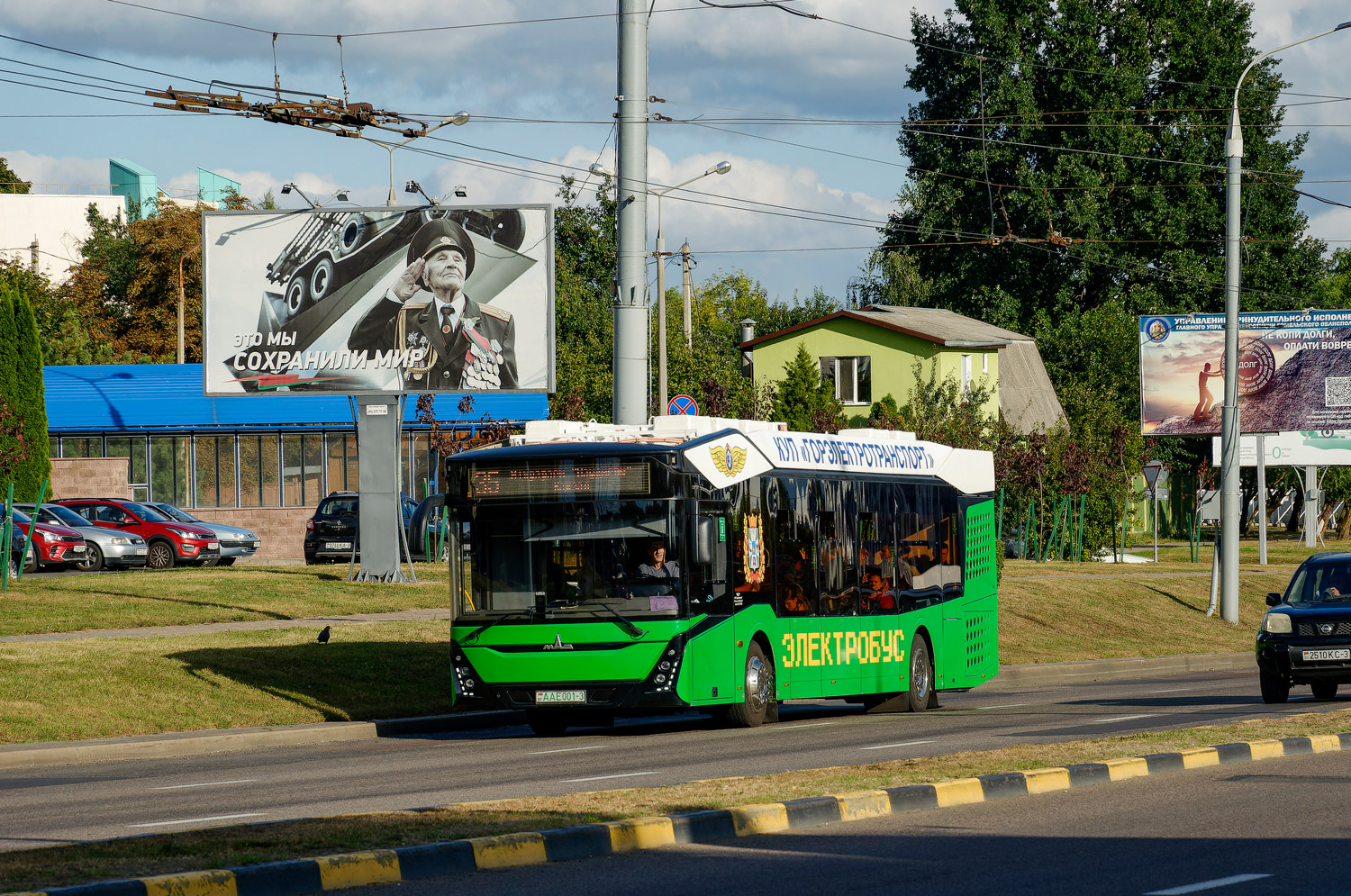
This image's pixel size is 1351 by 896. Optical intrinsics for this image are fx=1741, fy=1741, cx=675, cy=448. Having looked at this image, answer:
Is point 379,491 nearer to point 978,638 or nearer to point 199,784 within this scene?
point 978,638

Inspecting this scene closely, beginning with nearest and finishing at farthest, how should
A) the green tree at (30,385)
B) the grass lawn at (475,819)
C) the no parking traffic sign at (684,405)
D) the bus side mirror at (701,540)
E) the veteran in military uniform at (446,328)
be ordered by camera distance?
1. the grass lawn at (475,819)
2. the bus side mirror at (701,540)
3. the no parking traffic sign at (684,405)
4. the veteran in military uniform at (446,328)
5. the green tree at (30,385)

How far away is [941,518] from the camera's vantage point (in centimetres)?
2189

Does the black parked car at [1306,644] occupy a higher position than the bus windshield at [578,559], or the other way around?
the bus windshield at [578,559]

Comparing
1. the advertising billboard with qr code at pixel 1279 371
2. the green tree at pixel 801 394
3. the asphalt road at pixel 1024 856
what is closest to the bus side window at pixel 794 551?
the asphalt road at pixel 1024 856

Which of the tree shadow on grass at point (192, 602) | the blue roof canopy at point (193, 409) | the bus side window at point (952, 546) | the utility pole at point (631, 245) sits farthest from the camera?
the blue roof canopy at point (193, 409)

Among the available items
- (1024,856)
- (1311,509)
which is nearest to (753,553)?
(1024,856)

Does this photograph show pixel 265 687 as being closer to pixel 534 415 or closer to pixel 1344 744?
pixel 1344 744

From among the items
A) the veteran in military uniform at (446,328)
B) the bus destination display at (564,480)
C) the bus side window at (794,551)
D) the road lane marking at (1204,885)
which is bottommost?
the road lane marking at (1204,885)

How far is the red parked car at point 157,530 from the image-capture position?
133 ft

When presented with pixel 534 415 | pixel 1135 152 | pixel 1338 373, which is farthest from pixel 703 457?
pixel 1135 152

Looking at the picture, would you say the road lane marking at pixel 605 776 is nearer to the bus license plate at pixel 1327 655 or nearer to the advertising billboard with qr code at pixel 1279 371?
the bus license plate at pixel 1327 655

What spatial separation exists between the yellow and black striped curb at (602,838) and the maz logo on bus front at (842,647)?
6105mm

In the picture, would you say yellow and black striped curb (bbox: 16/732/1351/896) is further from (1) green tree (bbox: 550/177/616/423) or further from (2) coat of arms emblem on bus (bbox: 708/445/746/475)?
(1) green tree (bbox: 550/177/616/423)

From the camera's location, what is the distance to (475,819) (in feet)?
32.1
